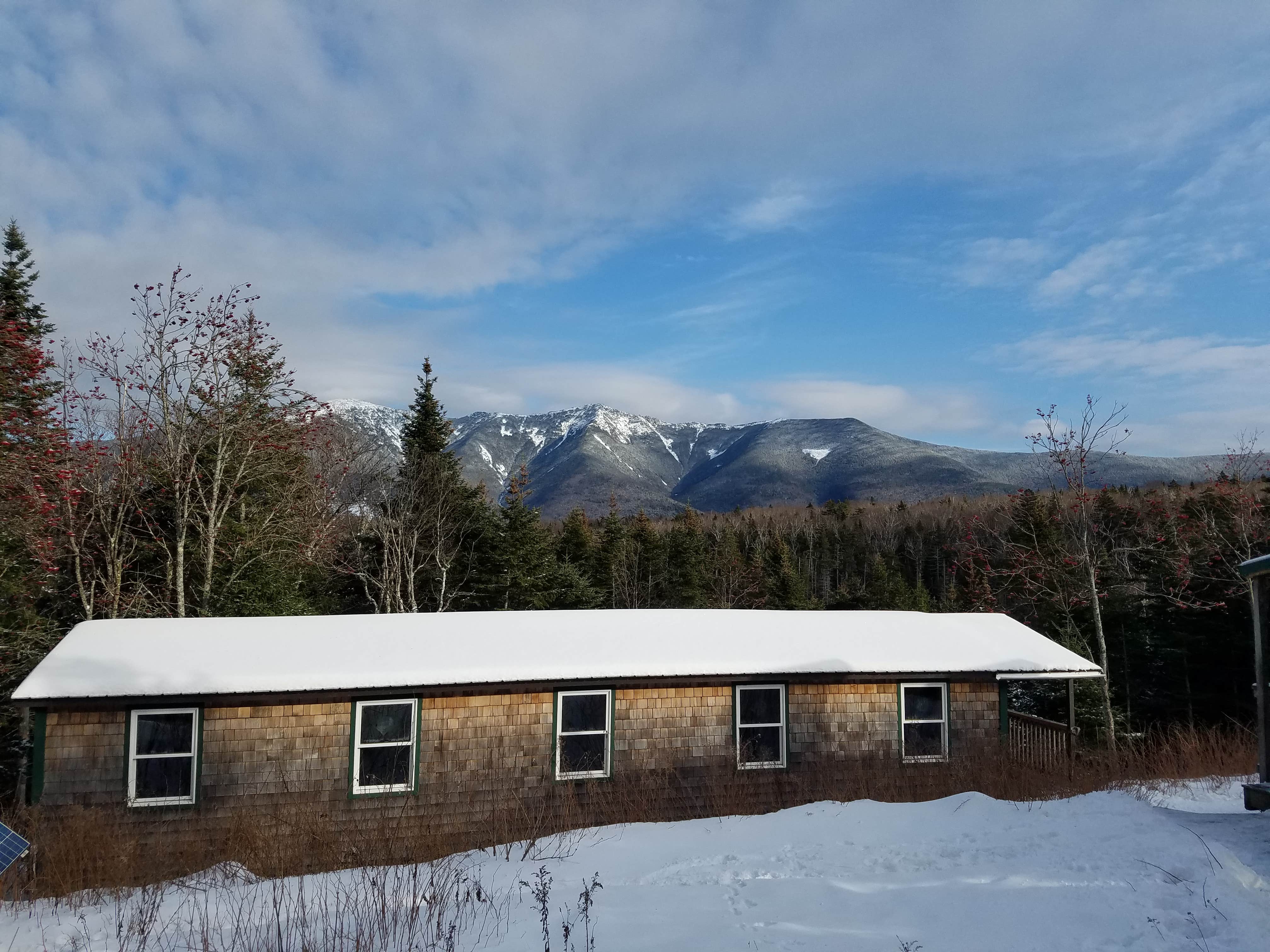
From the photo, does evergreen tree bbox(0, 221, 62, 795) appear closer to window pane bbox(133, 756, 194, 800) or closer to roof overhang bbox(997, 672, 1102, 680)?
window pane bbox(133, 756, 194, 800)

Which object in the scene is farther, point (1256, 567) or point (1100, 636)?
point (1100, 636)

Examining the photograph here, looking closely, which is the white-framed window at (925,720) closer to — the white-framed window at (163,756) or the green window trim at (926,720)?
the green window trim at (926,720)

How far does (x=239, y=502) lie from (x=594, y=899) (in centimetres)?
1988

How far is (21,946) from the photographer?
7168 mm

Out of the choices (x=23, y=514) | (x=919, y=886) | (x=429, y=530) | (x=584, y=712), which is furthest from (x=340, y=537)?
(x=919, y=886)

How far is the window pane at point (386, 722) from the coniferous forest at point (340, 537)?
7115mm

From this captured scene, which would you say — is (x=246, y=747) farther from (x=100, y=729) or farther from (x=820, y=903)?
(x=820, y=903)

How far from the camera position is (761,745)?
13.4 metres

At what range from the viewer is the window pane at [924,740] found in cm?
1403

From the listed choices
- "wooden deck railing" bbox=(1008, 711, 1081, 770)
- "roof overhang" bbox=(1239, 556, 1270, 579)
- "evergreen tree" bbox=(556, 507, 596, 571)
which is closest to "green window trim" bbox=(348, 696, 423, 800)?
"wooden deck railing" bbox=(1008, 711, 1081, 770)

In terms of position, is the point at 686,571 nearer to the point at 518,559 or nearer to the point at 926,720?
the point at 518,559

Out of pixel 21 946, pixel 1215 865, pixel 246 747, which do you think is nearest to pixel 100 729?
pixel 246 747

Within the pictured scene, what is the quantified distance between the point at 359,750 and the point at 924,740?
9.41m

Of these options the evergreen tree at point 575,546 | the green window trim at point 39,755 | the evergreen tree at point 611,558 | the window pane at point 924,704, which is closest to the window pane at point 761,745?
the window pane at point 924,704
